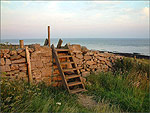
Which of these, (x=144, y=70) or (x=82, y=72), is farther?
(x=144, y=70)

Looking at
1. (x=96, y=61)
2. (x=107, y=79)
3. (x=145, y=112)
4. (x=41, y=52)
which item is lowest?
(x=145, y=112)

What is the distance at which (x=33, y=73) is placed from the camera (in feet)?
17.7

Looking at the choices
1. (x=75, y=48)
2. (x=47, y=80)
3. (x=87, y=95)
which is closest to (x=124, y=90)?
(x=87, y=95)

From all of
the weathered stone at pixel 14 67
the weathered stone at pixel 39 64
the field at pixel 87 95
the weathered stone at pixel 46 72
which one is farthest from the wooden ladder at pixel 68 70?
the weathered stone at pixel 14 67

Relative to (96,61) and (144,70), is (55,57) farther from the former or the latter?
(144,70)

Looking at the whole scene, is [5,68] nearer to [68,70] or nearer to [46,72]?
[46,72]

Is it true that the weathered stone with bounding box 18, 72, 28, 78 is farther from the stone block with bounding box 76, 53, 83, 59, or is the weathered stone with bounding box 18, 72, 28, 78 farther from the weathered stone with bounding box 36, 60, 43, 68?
the stone block with bounding box 76, 53, 83, 59

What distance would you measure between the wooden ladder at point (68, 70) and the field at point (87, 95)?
1.10ft

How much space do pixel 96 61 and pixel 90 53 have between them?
572 millimetres

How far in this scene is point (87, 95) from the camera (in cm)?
529

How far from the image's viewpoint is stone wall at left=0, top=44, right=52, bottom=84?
16.3 feet

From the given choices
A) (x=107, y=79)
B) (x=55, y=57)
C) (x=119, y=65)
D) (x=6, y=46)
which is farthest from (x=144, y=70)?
(x=6, y=46)

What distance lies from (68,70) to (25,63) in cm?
170

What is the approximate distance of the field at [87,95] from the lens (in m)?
3.37
